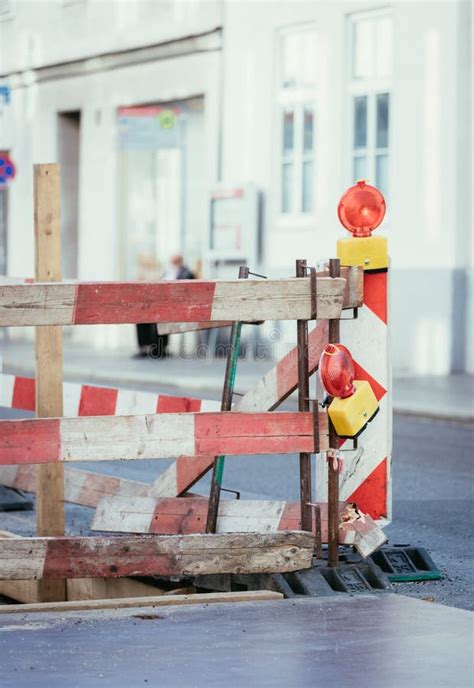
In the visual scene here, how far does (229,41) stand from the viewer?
23.3 meters

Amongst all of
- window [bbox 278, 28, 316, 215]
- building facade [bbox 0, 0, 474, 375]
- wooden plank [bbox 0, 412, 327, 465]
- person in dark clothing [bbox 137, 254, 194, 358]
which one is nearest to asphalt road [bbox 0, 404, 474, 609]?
wooden plank [bbox 0, 412, 327, 465]

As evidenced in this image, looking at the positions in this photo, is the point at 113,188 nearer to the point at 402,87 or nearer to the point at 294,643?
the point at 402,87

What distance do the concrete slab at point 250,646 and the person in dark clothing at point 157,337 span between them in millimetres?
17276

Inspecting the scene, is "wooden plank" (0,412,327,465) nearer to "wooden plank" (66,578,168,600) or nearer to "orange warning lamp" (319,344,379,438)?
"orange warning lamp" (319,344,379,438)

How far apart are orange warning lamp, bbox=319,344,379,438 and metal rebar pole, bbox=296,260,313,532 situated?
13cm

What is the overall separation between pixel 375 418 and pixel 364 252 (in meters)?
0.67

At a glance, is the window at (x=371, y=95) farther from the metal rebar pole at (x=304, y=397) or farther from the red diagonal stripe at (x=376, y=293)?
the metal rebar pole at (x=304, y=397)

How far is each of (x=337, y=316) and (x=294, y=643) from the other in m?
1.38

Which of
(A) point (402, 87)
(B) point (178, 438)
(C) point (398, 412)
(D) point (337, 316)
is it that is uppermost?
(A) point (402, 87)

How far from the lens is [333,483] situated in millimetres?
6078

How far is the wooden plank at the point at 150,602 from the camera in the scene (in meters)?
5.82

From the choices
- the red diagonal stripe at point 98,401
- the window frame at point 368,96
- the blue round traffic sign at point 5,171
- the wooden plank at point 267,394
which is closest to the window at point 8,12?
the blue round traffic sign at point 5,171

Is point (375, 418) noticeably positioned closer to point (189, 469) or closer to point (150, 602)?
point (189, 469)

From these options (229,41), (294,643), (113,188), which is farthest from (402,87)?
(294,643)
